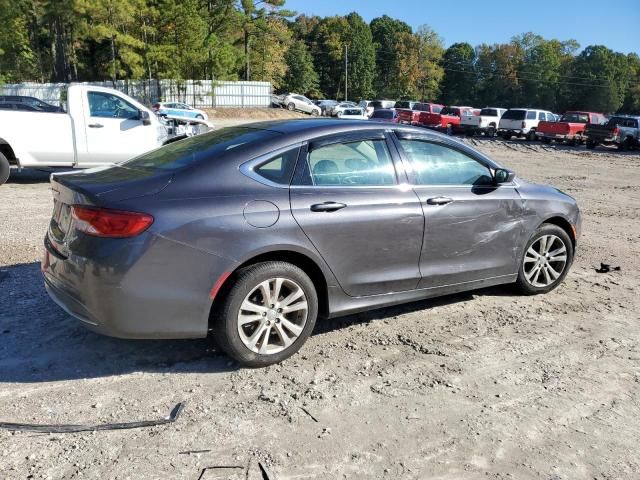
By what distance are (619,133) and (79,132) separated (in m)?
24.7

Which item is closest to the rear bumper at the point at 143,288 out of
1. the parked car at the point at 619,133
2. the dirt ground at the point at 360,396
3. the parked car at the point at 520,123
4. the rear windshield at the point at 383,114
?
the dirt ground at the point at 360,396

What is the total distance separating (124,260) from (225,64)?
50479 millimetres

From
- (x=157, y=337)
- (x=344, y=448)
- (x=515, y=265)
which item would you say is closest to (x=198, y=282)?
(x=157, y=337)

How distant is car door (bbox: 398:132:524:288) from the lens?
452 centimetres

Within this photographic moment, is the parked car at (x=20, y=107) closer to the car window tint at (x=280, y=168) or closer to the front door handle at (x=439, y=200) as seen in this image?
the car window tint at (x=280, y=168)

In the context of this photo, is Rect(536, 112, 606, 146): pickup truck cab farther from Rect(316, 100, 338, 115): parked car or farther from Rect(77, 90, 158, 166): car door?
Rect(316, 100, 338, 115): parked car

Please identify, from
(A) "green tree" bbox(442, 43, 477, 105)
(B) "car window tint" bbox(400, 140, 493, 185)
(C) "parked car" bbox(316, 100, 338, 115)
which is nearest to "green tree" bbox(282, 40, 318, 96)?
(C) "parked car" bbox(316, 100, 338, 115)

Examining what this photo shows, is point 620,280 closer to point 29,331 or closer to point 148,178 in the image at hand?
point 148,178

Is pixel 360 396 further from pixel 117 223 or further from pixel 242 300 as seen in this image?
pixel 117 223

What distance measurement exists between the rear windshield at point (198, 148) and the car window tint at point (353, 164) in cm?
39

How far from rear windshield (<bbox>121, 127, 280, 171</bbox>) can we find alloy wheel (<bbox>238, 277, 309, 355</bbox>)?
994 millimetres

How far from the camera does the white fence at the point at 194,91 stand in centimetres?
4897

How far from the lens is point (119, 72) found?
47188mm

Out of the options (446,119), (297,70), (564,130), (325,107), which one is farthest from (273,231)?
(297,70)
